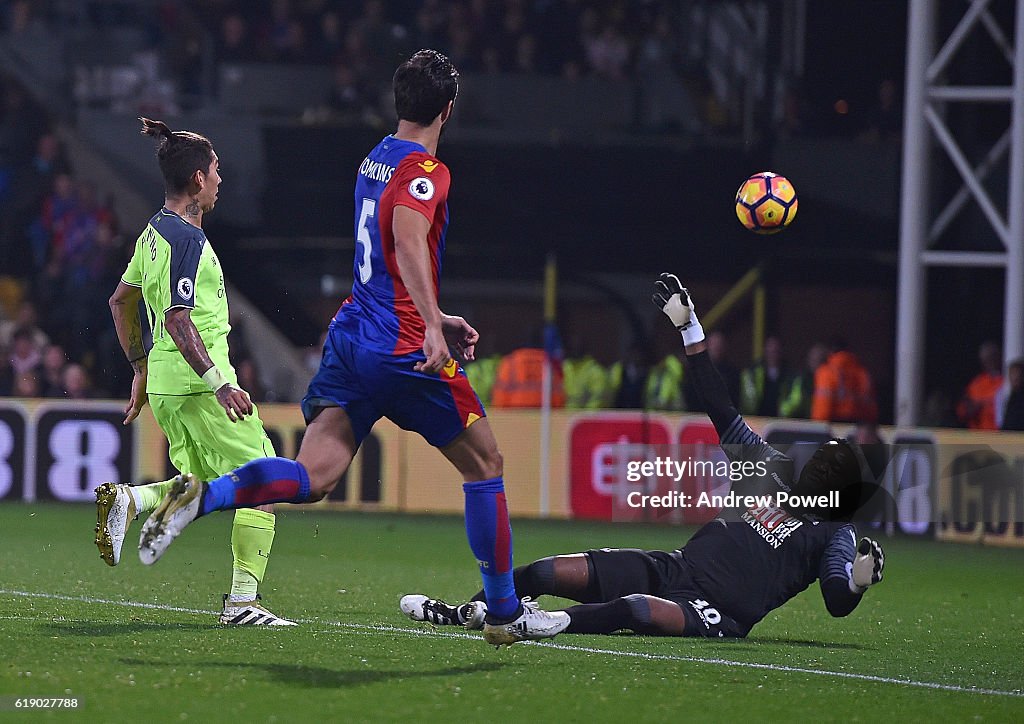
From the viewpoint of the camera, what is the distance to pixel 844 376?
15.3m

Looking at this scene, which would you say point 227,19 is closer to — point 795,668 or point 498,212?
point 498,212

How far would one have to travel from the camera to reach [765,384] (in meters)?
15.5

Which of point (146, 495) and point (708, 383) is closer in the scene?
point (146, 495)

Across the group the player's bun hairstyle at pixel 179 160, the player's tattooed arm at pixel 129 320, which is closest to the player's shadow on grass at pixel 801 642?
the player's tattooed arm at pixel 129 320

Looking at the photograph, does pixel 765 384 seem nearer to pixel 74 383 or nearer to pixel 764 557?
pixel 74 383

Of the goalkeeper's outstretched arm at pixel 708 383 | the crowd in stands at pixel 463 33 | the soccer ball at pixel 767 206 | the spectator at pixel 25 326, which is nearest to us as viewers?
the goalkeeper's outstretched arm at pixel 708 383

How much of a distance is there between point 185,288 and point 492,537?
5.43 feet

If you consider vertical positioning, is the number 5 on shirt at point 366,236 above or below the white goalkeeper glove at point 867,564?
above

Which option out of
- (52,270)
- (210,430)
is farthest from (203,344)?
(52,270)

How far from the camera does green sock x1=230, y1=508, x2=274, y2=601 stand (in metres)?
6.91

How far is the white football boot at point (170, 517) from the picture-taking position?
541 cm

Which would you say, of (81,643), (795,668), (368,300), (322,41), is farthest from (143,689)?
(322,41)

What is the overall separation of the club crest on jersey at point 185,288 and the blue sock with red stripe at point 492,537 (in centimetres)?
146

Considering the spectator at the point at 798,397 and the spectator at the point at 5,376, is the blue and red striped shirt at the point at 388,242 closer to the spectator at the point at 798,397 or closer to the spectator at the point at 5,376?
the spectator at the point at 798,397
